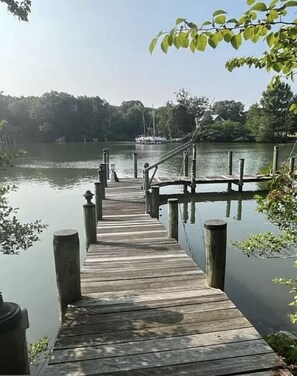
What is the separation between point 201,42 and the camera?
1219mm

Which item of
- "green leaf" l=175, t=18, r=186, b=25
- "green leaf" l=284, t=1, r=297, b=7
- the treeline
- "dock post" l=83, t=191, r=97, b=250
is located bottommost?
"dock post" l=83, t=191, r=97, b=250

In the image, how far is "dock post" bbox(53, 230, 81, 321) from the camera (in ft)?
10.2

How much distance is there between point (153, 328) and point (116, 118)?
3334 inches

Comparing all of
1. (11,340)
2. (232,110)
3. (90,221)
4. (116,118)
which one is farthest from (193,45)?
(116,118)

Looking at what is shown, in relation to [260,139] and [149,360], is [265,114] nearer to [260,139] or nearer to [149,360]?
[260,139]

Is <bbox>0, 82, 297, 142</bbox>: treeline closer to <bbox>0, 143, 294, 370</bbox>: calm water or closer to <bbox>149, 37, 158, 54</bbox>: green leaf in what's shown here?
<bbox>0, 143, 294, 370</bbox>: calm water

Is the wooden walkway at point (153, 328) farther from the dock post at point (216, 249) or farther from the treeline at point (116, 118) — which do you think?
the treeline at point (116, 118)

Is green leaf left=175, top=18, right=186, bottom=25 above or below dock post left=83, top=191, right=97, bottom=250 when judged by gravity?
above

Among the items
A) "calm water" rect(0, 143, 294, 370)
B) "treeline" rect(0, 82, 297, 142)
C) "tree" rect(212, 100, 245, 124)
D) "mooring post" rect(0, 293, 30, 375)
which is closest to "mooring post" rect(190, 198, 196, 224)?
"calm water" rect(0, 143, 294, 370)

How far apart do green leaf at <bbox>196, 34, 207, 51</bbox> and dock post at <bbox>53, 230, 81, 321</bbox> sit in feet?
7.87

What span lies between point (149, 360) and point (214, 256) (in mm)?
1370

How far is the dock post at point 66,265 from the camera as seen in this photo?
3.11 meters

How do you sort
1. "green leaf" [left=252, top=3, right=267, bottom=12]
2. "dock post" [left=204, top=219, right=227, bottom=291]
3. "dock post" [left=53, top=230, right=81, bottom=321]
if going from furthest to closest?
"dock post" [left=204, top=219, right=227, bottom=291], "dock post" [left=53, top=230, right=81, bottom=321], "green leaf" [left=252, top=3, right=267, bottom=12]

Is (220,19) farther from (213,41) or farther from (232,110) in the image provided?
(232,110)
